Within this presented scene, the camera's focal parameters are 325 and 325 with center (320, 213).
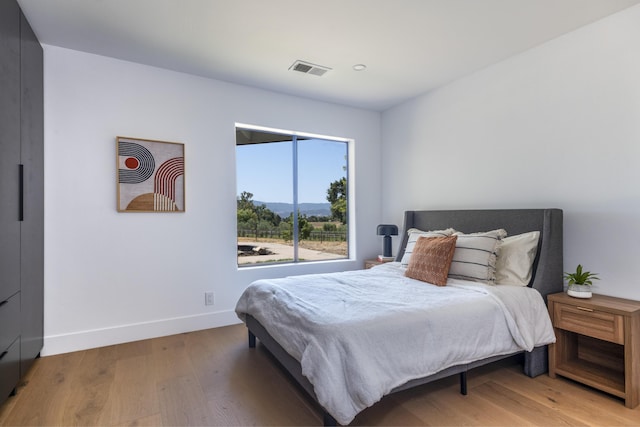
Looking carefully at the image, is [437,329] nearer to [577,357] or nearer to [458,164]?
[577,357]

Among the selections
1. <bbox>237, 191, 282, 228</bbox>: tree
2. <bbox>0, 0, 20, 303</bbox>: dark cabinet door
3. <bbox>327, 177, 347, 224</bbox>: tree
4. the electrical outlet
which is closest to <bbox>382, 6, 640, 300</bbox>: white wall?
<bbox>327, 177, 347, 224</bbox>: tree

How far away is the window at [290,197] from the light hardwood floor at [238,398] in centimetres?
160

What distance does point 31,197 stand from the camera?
237 cm

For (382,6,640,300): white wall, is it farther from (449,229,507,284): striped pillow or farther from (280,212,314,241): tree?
(280,212,314,241): tree

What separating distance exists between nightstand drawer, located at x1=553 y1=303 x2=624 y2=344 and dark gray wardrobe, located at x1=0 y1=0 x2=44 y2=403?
3.45m

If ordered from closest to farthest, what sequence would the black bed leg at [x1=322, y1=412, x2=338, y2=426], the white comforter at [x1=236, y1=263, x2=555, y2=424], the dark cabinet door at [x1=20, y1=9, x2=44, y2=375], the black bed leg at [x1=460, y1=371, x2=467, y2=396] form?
1. the white comforter at [x1=236, y1=263, x2=555, y2=424]
2. the black bed leg at [x1=322, y1=412, x2=338, y2=426]
3. the black bed leg at [x1=460, y1=371, x2=467, y2=396]
4. the dark cabinet door at [x1=20, y1=9, x2=44, y2=375]

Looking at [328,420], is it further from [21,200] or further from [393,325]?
[21,200]

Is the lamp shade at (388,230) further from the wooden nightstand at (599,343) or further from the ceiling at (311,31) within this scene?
the wooden nightstand at (599,343)

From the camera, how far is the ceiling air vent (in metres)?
3.10

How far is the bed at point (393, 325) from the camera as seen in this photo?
158 cm

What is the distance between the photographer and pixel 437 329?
185 centimetres

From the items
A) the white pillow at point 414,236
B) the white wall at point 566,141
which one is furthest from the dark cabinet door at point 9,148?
the white wall at point 566,141

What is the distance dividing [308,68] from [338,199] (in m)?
1.81

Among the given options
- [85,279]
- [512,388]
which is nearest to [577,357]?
[512,388]
